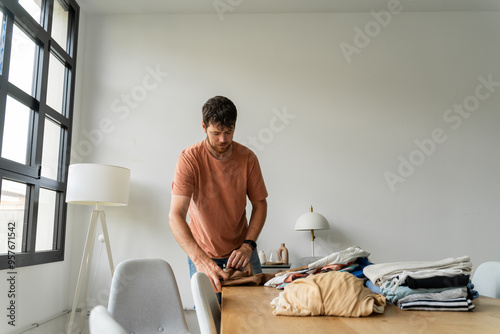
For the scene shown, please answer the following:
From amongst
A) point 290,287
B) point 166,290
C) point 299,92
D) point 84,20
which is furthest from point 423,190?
point 84,20

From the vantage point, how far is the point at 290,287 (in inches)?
48.9

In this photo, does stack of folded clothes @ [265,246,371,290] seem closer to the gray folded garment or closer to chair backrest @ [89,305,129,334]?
the gray folded garment

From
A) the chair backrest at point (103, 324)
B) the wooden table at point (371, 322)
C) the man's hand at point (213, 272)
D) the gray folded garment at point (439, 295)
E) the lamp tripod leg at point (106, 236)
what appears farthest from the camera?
the lamp tripod leg at point (106, 236)

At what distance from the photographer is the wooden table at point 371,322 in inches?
37.6

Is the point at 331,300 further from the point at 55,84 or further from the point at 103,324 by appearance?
the point at 55,84

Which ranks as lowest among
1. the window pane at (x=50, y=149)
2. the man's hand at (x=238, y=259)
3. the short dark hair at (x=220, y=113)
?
the man's hand at (x=238, y=259)

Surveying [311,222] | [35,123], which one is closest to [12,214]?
[35,123]

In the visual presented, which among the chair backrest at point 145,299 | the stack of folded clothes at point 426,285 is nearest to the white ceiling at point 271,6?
the chair backrest at point 145,299

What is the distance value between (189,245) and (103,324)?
48.9 inches

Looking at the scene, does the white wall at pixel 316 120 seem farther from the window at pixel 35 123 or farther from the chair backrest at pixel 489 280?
the chair backrest at pixel 489 280

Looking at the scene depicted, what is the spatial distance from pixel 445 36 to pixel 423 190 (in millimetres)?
1750

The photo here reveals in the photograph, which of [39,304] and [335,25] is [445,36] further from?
[39,304]

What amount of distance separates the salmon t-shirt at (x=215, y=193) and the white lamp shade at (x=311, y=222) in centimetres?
165

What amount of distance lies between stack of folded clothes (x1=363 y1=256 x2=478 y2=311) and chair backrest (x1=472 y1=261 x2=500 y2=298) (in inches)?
25.6
